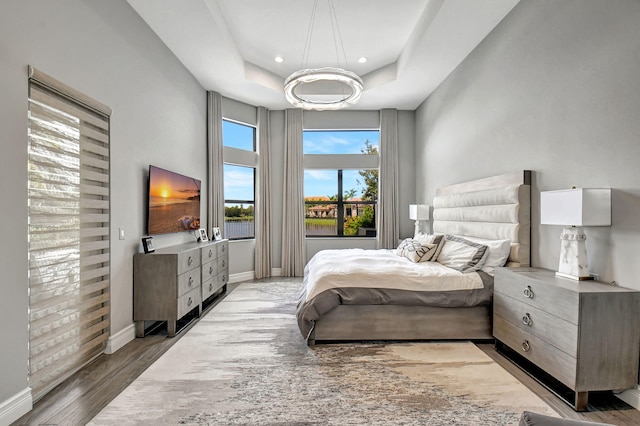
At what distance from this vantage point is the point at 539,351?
2221 millimetres

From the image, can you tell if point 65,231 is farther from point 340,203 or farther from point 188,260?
point 340,203

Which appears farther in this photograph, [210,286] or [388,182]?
[388,182]

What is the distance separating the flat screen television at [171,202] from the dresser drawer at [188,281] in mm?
592

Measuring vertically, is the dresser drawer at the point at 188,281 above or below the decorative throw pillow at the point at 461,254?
below

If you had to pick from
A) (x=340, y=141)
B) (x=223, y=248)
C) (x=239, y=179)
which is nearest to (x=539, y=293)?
(x=223, y=248)

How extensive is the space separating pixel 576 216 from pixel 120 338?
12.6 ft

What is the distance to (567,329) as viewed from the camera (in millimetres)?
1981

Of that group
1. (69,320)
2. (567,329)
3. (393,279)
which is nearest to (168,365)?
(69,320)

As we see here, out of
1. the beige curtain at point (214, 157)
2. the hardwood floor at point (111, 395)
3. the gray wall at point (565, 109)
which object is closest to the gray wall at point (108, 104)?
the hardwood floor at point (111, 395)

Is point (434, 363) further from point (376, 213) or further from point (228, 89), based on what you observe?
point (228, 89)

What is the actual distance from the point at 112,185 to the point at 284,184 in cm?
333

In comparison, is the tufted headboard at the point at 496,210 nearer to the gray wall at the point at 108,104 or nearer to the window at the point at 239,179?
the window at the point at 239,179

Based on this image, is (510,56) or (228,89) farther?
(228,89)

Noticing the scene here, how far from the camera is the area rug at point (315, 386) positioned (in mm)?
1870
